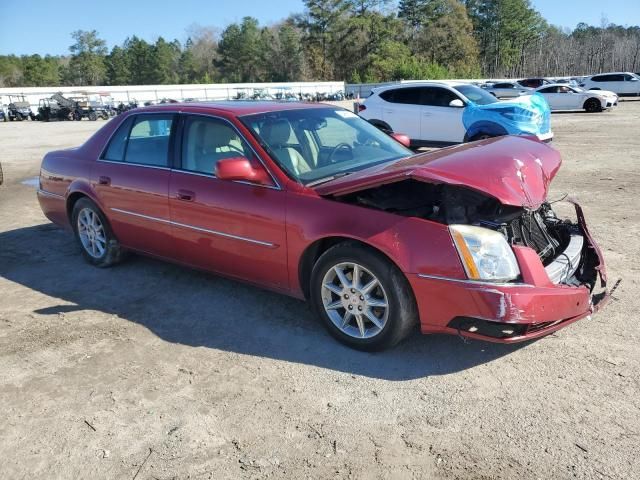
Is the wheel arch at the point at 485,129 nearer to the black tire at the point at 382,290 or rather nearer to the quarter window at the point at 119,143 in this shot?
the quarter window at the point at 119,143

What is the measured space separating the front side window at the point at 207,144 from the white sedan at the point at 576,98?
24960mm

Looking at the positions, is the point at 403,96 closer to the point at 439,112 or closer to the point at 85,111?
the point at 439,112

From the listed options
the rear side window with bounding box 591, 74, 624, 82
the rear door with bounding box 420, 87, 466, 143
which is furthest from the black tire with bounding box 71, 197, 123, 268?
the rear side window with bounding box 591, 74, 624, 82

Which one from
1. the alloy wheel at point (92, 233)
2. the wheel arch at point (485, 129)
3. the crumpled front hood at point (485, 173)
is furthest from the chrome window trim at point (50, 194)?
the wheel arch at point (485, 129)

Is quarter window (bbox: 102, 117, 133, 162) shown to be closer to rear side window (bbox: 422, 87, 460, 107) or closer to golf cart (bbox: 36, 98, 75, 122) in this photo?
rear side window (bbox: 422, 87, 460, 107)

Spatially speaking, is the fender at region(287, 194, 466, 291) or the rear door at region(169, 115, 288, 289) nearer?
the fender at region(287, 194, 466, 291)

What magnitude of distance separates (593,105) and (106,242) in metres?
26.1

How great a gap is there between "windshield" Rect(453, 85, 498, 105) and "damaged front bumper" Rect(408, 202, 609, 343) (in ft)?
30.4

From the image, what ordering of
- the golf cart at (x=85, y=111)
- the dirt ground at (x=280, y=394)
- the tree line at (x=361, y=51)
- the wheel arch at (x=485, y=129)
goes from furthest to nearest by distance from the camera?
1. the tree line at (x=361, y=51)
2. the golf cart at (x=85, y=111)
3. the wheel arch at (x=485, y=129)
4. the dirt ground at (x=280, y=394)

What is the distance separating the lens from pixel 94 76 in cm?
10544

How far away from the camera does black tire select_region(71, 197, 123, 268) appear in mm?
5262

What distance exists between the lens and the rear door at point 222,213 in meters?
3.81

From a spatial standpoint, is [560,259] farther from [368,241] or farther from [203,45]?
[203,45]

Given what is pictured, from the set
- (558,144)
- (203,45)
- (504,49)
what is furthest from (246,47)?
(558,144)
